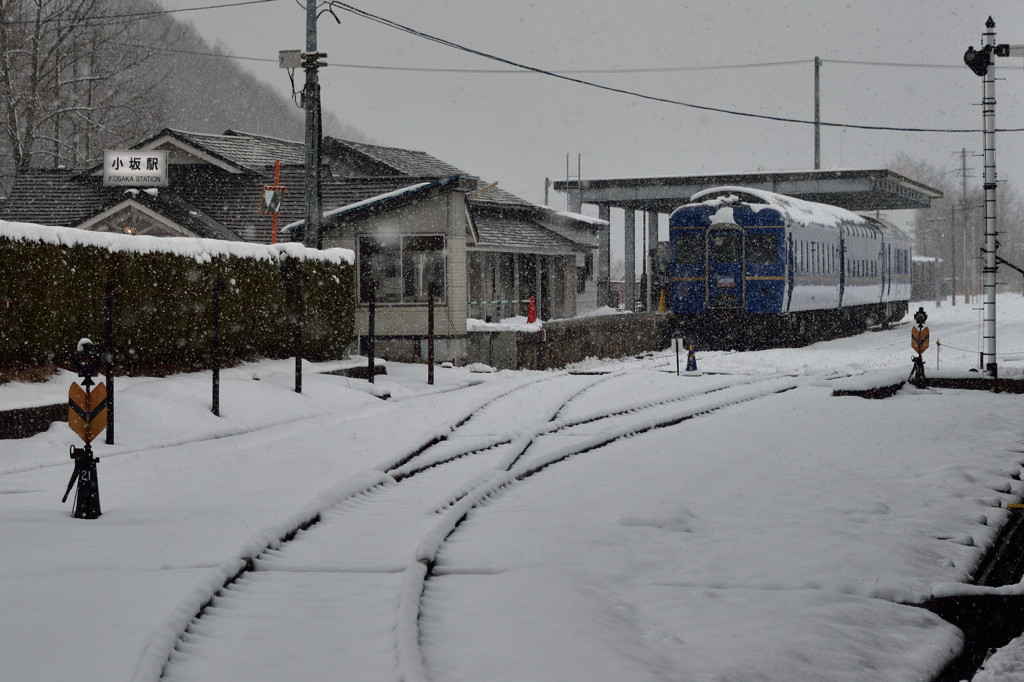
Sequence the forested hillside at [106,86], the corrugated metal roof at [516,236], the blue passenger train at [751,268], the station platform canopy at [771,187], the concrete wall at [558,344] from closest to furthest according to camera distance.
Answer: the concrete wall at [558,344], the blue passenger train at [751,268], the corrugated metal roof at [516,236], the forested hillside at [106,86], the station platform canopy at [771,187]

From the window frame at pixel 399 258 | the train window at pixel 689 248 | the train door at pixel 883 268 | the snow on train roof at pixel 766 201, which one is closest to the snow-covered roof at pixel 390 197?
the window frame at pixel 399 258

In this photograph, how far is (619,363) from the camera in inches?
1072

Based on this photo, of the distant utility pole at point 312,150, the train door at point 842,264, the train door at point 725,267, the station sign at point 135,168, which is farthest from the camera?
the train door at point 842,264

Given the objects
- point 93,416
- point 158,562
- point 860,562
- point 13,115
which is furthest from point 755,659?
point 13,115

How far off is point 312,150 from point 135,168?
1203 centimetres

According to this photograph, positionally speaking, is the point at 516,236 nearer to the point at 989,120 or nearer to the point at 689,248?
the point at 689,248

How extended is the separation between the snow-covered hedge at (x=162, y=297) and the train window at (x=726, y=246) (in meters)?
11.3

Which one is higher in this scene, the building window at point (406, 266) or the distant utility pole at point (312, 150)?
the distant utility pole at point (312, 150)

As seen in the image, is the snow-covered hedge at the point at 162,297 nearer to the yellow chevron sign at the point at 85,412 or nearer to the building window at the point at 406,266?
the yellow chevron sign at the point at 85,412

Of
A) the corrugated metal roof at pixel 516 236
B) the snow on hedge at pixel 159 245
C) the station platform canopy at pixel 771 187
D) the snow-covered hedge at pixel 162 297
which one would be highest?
the station platform canopy at pixel 771 187

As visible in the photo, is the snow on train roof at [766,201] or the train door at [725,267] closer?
the snow on train roof at [766,201]

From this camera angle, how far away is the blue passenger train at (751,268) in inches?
1102

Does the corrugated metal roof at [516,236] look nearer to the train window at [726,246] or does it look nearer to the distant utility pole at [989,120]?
the train window at [726,246]

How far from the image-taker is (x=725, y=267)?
28906 millimetres
